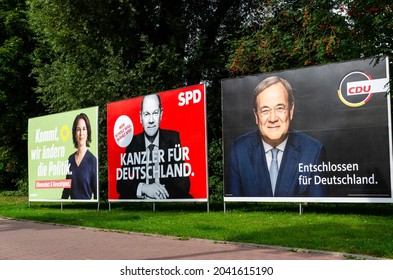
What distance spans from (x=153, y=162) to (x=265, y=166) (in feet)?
14.7

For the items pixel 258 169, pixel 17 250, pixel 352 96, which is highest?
pixel 352 96

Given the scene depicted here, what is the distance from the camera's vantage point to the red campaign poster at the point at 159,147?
61.2ft

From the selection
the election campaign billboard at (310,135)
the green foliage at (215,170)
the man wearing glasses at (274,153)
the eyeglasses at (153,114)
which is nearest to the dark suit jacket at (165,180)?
the eyeglasses at (153,114)

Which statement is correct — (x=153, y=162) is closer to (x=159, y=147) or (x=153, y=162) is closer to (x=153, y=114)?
(x=159, y=147)

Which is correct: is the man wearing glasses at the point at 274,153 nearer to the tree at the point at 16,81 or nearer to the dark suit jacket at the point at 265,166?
the dark suit jacket at the point at 265,166

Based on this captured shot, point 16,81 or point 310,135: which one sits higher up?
point 16,81

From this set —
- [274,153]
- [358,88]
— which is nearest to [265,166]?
[274,153]

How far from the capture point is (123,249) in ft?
36.0

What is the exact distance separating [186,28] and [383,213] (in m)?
15.2

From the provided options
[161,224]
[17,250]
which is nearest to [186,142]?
[161,224]

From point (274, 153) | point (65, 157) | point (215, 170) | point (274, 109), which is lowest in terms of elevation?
point (215, 170)

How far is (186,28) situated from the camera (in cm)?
2852

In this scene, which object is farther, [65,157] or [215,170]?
[215,170]
